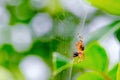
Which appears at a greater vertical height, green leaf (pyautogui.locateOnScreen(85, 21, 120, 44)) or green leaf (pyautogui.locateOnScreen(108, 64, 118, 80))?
green leaf (pyautogui.locateOnScreen(85, 21, 120, 44))

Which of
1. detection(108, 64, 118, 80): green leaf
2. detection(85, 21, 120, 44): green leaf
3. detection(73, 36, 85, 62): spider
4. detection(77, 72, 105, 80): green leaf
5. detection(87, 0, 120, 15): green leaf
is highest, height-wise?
detection(87, 0, 120, 15): green leaf

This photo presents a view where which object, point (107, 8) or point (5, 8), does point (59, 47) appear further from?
point (5, 8)

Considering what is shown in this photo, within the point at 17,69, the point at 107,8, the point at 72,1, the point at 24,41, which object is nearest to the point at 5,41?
the point at 24,41

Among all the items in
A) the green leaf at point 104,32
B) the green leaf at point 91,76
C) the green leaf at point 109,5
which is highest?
the green leaf at point 109,5

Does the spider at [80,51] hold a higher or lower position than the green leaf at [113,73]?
higher
